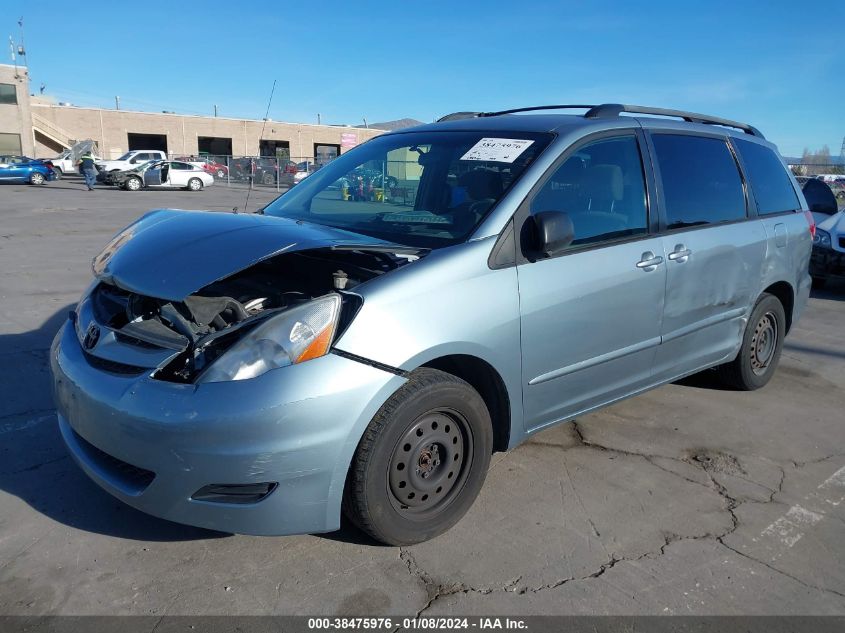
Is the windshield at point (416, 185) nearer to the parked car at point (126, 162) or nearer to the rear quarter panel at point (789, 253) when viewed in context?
the rear quarter panel at point (789, 253)

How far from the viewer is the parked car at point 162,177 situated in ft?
106

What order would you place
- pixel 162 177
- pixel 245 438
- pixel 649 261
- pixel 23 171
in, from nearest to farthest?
pixel 245 438 → pixel 649 261 → pixel 162 177 → pixel 23 171

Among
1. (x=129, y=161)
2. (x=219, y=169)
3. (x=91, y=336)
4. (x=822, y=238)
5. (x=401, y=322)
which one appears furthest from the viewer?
(x=219, y=169)

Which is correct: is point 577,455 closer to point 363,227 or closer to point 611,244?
Answer: point 611,244

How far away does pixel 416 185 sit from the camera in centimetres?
385

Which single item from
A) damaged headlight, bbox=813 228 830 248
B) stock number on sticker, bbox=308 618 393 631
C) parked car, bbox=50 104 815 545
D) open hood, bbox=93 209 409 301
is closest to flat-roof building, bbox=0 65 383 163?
damaged headlight, bbox=813 228 830 248

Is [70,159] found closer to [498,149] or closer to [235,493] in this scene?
[498,149]

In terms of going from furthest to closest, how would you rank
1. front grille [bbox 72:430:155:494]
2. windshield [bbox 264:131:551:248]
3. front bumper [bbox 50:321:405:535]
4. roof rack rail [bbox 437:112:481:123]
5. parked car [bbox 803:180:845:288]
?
1. parked car [bbox 803:180:845:288]
2. roof rack rail [bbox 437:112:481:123]
3. windshield [bbox 264:131:551:248]
4. front grille [bbox 72:430:155:494]
5. front bumper [bbox 50:321:405:535]

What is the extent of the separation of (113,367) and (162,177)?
31.8 metres

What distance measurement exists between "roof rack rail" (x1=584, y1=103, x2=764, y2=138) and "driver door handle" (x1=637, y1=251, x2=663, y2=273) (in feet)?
2.75

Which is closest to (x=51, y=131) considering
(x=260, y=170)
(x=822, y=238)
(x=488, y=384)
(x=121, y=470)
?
(x=260, y=170)

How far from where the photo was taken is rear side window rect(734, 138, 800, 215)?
476 cm

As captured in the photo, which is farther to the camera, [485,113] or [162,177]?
[162,177]

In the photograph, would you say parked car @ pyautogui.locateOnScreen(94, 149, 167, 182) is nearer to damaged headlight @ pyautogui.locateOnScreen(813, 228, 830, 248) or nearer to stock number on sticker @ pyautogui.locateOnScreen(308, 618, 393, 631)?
damaged headlight @ pyautogui.locateOnScreen(813, 228, 830, 248)
